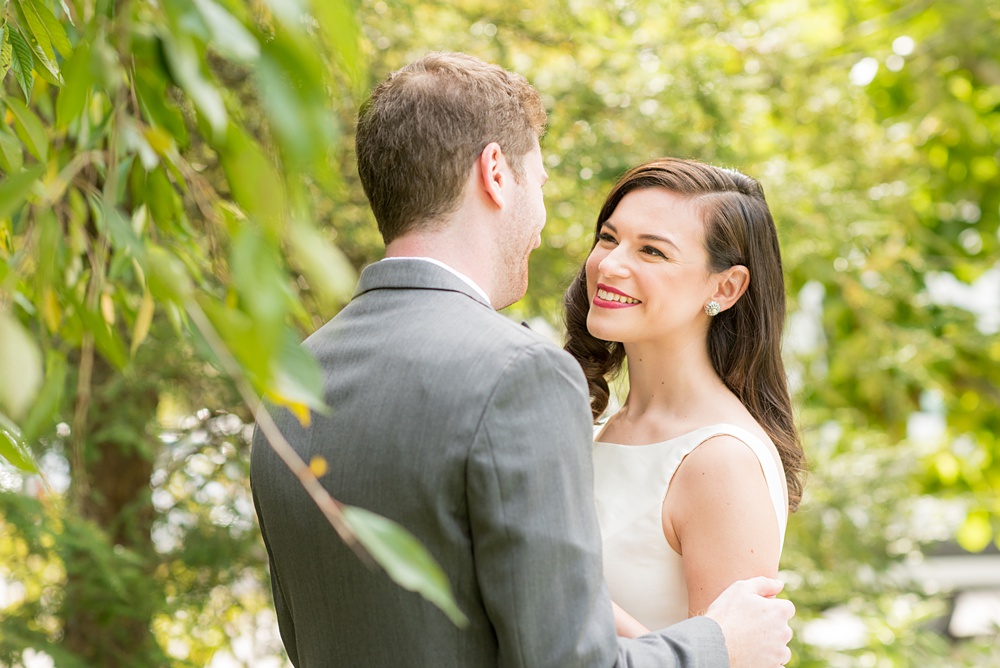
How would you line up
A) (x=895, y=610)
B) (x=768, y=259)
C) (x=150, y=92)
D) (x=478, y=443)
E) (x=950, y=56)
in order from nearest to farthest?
(x=150, y=92) → (x=478, y=443) → (x=768, y=259) → (x=895, y=610) → (x=950, y=56)

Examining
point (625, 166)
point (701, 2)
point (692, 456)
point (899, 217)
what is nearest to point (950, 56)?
point (899, 217)

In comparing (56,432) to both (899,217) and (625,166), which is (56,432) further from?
(899,217)

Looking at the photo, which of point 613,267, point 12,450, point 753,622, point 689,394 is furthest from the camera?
point 689,394

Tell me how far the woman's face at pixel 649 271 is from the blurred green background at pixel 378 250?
733 millimetres

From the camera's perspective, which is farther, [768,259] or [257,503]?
[768,259]

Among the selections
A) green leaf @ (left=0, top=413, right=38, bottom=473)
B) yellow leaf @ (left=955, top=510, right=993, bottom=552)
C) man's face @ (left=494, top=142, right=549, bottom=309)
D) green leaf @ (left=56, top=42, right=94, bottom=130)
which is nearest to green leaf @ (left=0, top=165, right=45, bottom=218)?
green leaf @ (left=56, top=42, right=94, bottom=130)

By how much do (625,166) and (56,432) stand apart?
6.68 feet

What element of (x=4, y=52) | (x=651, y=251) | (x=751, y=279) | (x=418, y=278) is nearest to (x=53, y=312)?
(x=4, y=52)

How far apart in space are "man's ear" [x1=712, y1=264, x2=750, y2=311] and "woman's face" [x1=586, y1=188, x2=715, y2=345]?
1.3 inches

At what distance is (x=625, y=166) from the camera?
131 inches

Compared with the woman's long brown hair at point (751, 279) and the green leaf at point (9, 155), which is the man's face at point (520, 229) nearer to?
the woman's long brown hair at point (751, 279)

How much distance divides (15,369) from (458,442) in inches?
28.5

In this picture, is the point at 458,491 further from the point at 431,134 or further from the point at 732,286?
Result: the point at 732,286

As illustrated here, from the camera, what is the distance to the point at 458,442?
1.33 metres
